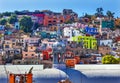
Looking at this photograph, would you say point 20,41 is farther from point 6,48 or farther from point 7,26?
point 7,26

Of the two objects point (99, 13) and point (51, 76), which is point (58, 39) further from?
point (51, 76)

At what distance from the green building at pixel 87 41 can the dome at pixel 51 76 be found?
18.0m

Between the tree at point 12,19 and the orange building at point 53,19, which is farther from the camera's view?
the orange building at point 53,19

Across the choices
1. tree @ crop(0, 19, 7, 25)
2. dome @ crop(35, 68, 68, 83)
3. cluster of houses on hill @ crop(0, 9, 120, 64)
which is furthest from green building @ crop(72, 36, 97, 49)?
dome @ crop(35, 68, 68, 83)

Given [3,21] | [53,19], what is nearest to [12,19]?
[3,21]

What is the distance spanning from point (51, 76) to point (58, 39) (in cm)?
1699

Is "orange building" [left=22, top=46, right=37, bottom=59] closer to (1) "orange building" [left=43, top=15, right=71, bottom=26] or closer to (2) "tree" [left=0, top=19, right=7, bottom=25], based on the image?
(2) "tree" [left=0, top=19, right=7, bottom=25]

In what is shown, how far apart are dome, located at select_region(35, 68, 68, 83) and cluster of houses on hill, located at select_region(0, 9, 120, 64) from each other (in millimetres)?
11503

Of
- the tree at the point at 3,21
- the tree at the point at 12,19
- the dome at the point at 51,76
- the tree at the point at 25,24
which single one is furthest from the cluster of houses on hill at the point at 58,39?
the dome at the point at 51,76

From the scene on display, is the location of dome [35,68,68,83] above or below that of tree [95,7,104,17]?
below

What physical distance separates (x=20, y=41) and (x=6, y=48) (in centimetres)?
190

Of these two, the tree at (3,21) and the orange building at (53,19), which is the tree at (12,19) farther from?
the orange building at (53,19)

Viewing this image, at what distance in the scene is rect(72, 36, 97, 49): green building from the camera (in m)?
27.5

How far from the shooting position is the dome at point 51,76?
29.9 ft
